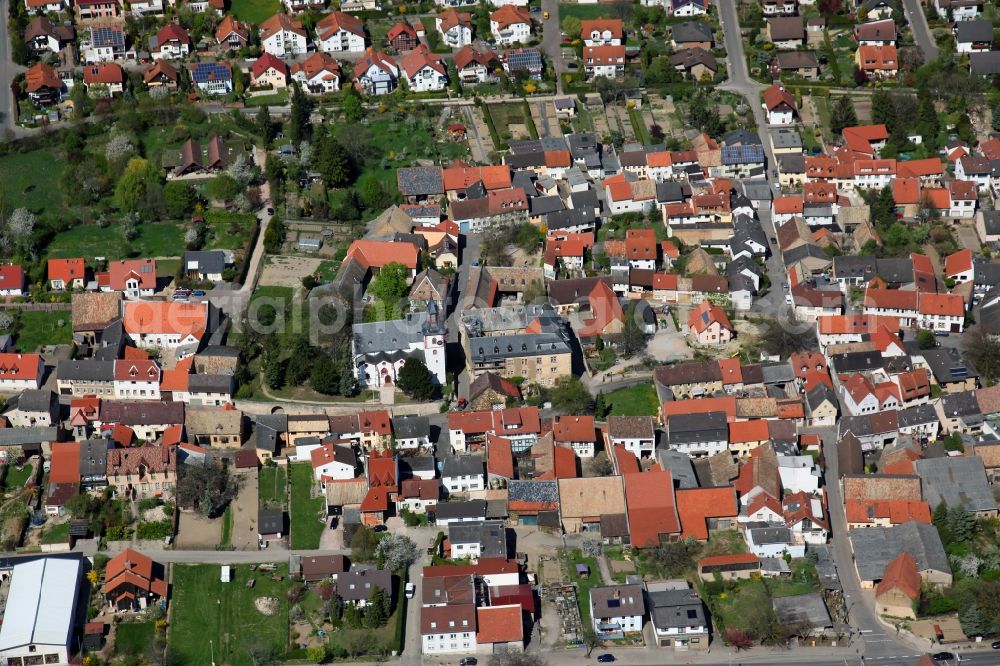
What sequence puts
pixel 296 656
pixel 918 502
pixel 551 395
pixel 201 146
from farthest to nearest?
pixel 201 146, pixel 551 395, pixel 918 502, pixel 296 656

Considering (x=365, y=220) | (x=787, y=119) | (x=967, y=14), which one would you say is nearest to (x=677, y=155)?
(x=787, y=119)

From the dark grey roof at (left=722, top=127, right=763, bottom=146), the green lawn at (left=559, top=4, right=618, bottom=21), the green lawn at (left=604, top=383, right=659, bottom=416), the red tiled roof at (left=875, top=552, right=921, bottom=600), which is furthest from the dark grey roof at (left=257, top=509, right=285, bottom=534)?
the green lawn at (left=559, top=4, right=618, bottom=21)

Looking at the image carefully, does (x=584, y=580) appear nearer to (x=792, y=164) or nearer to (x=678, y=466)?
(x=678, y=466)

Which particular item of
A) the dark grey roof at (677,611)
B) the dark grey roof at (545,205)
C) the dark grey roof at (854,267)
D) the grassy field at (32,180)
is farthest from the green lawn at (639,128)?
the dark grey roof at (677,611)

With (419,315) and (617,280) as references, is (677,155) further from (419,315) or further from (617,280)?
(419,315)

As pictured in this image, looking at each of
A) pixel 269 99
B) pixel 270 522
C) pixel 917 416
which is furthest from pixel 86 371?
pixel 917 416

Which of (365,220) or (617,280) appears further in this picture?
(365,220)
